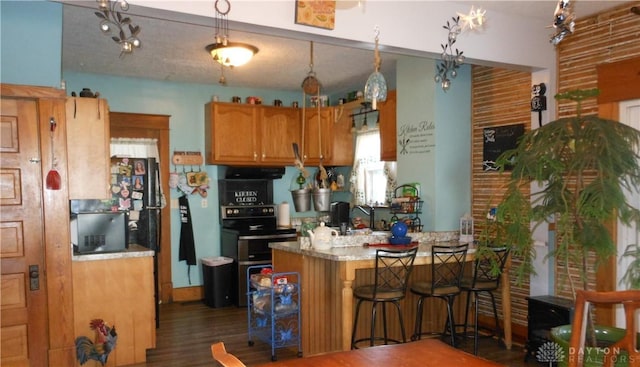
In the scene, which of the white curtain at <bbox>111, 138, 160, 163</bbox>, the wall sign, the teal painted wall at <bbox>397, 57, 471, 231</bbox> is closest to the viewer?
the wall sign

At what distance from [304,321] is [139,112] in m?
3.39

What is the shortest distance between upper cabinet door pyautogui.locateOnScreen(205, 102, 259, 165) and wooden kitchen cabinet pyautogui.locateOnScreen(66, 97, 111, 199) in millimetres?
2327

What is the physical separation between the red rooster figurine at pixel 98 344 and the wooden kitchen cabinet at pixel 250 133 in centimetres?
267

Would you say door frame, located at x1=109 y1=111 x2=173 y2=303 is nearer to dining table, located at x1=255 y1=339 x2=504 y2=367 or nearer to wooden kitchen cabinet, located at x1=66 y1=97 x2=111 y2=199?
wooden kitchen cabinet, located at x1=66 y1=97 x2=111 y2=199

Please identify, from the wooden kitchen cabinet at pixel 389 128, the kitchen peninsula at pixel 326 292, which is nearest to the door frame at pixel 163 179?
the kitchen peninsula at pixel 326 292

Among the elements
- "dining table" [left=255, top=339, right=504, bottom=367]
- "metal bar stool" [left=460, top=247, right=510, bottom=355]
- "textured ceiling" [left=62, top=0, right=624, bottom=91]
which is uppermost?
"textured ceiling" [left=62, top=0, right=624, bottom=91]

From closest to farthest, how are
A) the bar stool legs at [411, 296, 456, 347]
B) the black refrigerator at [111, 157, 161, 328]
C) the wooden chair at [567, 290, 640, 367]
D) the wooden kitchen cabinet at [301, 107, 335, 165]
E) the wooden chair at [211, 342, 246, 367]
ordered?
the wooden chair at [211, 342, 246, 367] → the wooden chair at [567, 290, 640, 367] → the bar stool legs at [411, 296, 456, 347] → the black refrigerator at [111, 157, 161, 328] → the wooden kitchen cabinet at [301, 107, 335, 165]

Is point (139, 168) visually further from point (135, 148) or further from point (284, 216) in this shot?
point (284, 216)

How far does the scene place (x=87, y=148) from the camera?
3541 millimetres

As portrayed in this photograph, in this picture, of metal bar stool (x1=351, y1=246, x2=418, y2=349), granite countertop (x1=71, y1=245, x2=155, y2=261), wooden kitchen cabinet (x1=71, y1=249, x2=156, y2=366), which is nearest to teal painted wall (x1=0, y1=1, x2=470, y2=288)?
metal bar stool (x1=351, y1=246, x2=418, y2=349)

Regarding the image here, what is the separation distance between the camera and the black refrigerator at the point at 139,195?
18.6 ft

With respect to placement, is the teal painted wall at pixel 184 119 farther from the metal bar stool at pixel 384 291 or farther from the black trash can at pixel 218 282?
the metal bar stool at pixel 384 291

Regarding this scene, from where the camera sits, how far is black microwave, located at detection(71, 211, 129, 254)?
12.3ft

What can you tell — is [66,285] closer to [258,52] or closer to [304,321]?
[304,321]
